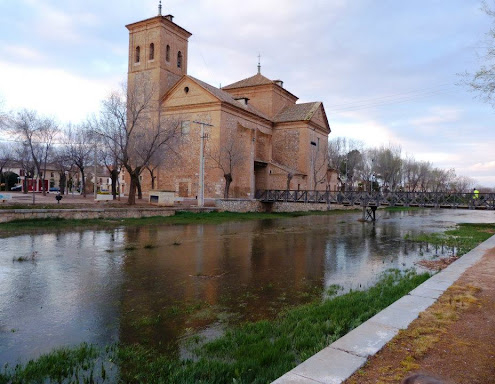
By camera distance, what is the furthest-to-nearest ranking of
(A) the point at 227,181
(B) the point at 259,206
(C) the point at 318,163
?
(C) the point at 318,163, (B) the point at 259,206, (A) the point at 227,181

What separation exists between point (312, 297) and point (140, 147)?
2118 centimetres

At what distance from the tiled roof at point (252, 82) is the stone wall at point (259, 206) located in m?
16.6

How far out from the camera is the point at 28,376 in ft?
12.3

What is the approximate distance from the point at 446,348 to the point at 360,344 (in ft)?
2.91

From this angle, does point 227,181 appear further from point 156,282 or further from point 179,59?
point 156,282

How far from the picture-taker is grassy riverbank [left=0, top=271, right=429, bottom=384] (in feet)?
12.1

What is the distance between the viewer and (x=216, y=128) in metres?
34.2

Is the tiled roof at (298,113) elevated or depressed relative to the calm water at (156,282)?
elevated

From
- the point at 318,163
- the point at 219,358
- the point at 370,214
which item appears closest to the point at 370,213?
the point at 370,214

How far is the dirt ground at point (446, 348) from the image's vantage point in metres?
3.15

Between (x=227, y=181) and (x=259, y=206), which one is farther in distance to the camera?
(x=259, y=206)

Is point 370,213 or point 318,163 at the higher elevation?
point 318,163

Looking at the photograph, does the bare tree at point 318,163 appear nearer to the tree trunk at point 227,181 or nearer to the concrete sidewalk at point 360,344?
the tree trunk at point 227,181

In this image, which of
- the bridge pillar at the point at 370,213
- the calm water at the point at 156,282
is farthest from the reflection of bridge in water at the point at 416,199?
the calm water at the point at 156,282
